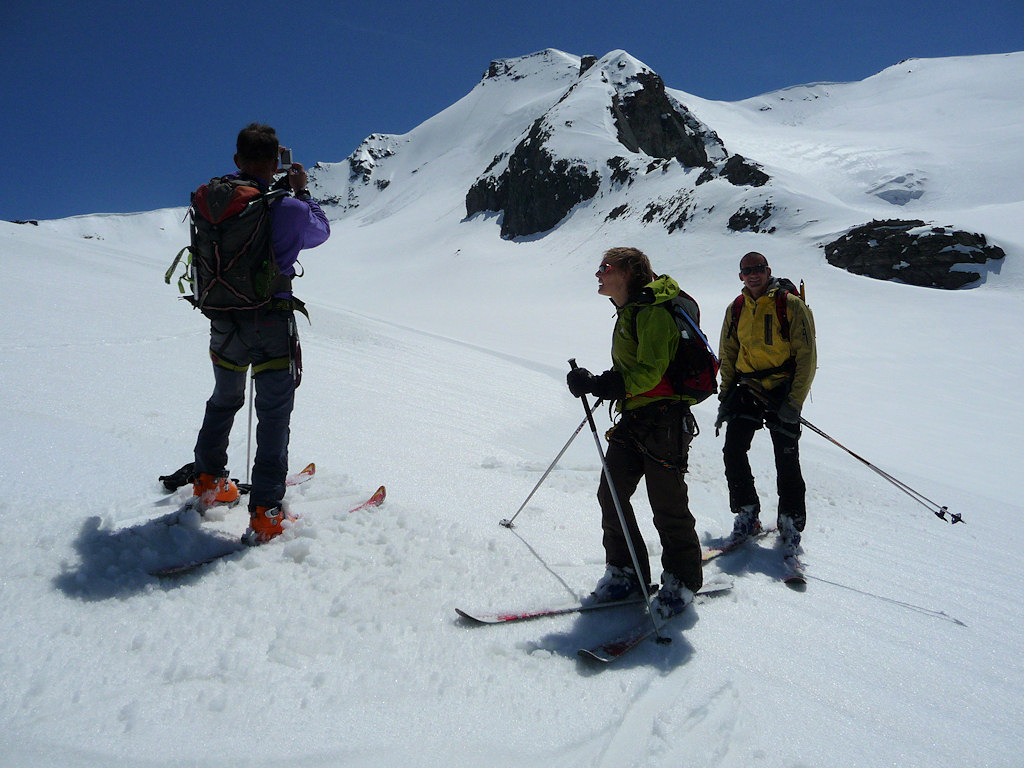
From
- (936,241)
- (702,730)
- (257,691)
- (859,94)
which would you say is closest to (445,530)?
(257,691)

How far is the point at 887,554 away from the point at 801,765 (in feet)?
9.24

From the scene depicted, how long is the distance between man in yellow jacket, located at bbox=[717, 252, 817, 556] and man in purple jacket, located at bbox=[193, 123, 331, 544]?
2.84 m

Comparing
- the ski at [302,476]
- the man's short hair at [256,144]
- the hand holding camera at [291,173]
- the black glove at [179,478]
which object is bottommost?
the ski at [302,476]

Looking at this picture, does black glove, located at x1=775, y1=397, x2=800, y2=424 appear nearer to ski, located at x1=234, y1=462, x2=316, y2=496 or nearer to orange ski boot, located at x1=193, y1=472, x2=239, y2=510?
ski, located at x1=234, y1=462, x2=316, y2=496

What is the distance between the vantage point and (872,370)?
13.5 m

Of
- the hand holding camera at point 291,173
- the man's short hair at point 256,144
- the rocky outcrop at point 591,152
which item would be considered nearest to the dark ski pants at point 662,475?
the hand holding camera at point 291,173

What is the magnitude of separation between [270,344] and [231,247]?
1.64 feet

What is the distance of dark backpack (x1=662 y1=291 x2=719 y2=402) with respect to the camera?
Answer: 106 inches

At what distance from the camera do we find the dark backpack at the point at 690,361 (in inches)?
106

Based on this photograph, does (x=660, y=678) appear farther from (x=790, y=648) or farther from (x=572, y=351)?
(x=572, y=351)

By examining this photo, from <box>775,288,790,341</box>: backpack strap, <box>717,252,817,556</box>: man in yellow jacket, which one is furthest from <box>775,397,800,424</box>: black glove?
<box>775,288,790,341</box>: backpack strap

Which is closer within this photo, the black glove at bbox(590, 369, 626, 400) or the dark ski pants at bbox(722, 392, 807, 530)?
the black glove at bbox(590, 369, 626, 400)

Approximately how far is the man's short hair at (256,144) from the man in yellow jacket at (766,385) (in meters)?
2.99

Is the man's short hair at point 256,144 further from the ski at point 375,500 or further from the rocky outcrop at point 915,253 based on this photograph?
the rocky outcrop at point 915,253
